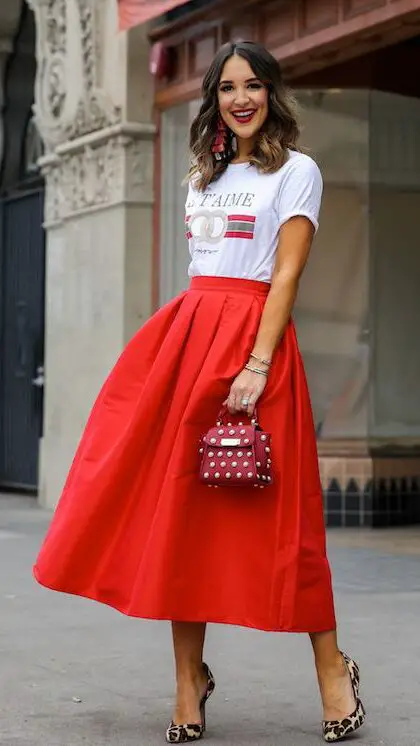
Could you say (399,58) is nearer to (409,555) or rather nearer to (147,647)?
(409,555)

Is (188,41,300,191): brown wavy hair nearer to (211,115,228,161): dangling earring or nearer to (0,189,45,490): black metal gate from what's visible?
(211,115,228,161): dangling earring

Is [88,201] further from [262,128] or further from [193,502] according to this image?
[193,502]

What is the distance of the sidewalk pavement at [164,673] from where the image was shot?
4.62m

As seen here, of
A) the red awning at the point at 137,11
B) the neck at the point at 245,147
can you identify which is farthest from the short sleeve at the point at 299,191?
the red awning at the point at 137,11

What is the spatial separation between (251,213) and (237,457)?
71cm

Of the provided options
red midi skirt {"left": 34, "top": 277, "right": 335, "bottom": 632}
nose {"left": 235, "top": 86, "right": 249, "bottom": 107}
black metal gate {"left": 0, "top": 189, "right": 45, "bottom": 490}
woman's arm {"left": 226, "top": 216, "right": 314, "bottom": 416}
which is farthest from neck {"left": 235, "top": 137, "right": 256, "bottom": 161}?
black metal gate {"left": 0, "top": 189, "right": 45, "bottom": 490}

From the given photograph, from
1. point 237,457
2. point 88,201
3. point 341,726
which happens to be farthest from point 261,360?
point 88,201

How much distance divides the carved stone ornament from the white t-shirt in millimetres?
7821

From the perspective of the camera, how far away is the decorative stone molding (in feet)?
39.8

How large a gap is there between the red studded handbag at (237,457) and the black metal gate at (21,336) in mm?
10348

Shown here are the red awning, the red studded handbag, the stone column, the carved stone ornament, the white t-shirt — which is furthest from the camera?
the carved stone ornament

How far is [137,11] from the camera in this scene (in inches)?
436

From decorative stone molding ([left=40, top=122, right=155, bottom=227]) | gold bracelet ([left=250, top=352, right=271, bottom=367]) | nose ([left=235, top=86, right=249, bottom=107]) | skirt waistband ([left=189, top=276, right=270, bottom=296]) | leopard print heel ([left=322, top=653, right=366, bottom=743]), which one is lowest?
leopard print heel ([left=322, top=653, right=366, bottom=743])

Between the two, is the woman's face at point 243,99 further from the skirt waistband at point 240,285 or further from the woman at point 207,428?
the skirt waistband at point 240,285
